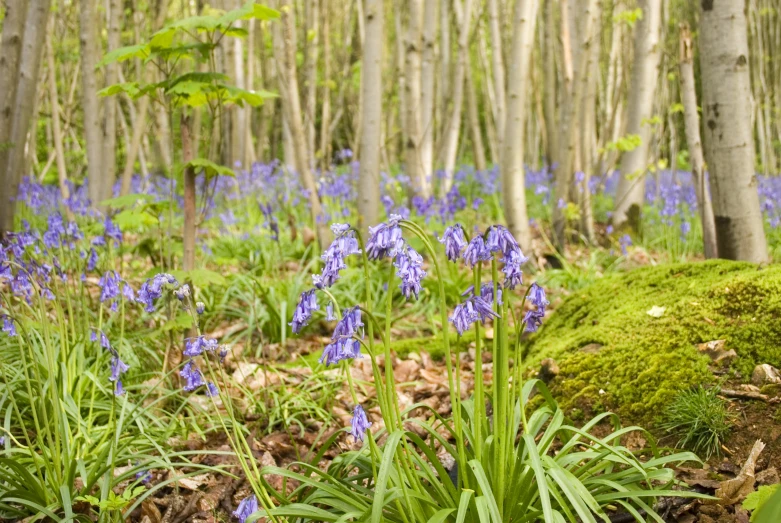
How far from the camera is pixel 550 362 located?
279 cm

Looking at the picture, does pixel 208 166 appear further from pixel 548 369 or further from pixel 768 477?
pixel 768 477

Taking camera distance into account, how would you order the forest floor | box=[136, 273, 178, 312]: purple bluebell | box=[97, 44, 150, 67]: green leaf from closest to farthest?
1. box=[136, 273, 178, 312]: purple bluebell
2. the forest floor
3. box=[97, 44, 150, 67]: green leaf

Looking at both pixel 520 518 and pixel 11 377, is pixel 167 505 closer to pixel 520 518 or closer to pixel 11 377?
pixel 11 377

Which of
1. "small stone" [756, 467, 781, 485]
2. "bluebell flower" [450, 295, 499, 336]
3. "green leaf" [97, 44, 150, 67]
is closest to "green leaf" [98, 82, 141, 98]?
"green leaf" [97, 44, 150, 67]

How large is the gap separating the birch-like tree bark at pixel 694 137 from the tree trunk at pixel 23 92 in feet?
13.6

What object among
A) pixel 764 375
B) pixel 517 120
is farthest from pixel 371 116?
pixel 764 375

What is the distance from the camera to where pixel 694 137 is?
414 centimetres

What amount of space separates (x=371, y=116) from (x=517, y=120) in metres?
1.11

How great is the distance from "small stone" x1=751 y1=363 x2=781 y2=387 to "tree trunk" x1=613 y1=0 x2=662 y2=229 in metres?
4.06

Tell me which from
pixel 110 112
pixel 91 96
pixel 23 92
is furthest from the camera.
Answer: pixel 110 112

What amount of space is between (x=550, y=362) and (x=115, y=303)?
1962 mm

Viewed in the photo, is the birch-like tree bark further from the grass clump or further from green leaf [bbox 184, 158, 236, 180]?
green leaf [bbox 184, 158, 236, 180]

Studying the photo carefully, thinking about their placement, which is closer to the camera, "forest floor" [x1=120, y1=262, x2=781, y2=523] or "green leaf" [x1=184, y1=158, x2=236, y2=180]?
"forest floor" [x1=120, y1=262, x2=781, y2=523]

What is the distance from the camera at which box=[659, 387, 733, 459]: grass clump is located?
7.04ft
